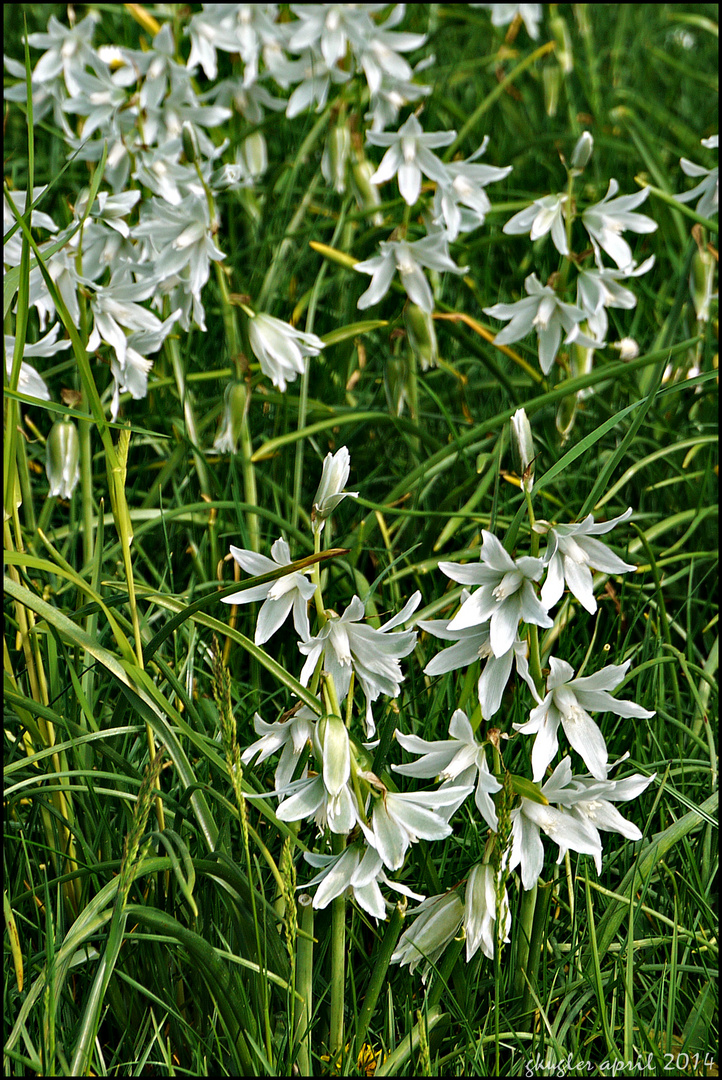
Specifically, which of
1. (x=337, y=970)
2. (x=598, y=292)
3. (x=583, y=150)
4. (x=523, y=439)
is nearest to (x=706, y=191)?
(x=598, y=292)

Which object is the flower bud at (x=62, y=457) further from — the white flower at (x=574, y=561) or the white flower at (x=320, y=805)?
the white flower at (x=574, y=561)

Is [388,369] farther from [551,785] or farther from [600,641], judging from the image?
[551,785]

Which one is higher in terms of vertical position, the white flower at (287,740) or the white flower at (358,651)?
the white flower at (358,651)

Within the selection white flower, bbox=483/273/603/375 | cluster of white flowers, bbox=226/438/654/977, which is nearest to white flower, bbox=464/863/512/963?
cluster of white flowers, bbox=226/438/654/977

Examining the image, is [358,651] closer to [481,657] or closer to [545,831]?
[481,657]

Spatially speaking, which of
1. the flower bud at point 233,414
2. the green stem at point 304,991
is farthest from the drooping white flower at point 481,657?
the flower bud at point 233,414

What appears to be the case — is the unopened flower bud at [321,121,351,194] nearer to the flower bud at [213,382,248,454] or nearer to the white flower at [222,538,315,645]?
the flower bud at [213,382,248,454]

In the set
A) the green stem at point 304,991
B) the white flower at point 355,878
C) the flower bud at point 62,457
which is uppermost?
the flower bud at point 62,457
